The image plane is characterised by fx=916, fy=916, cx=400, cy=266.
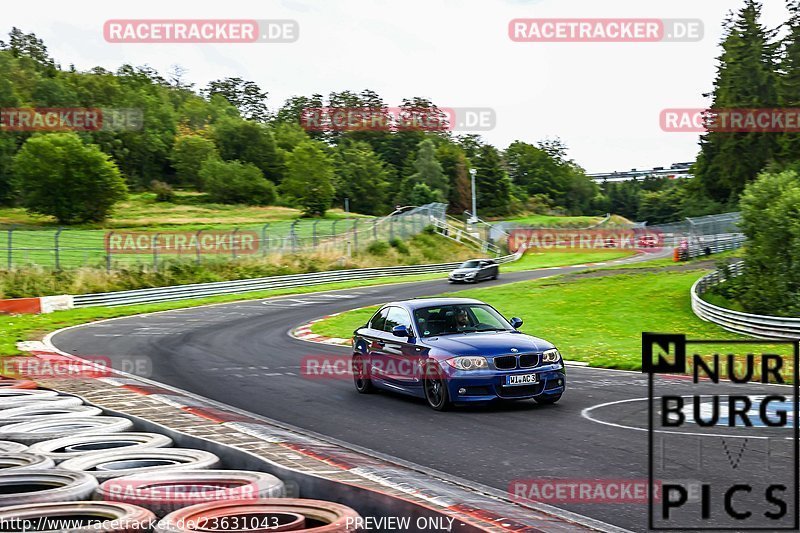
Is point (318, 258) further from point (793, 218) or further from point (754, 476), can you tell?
point (754, 476)

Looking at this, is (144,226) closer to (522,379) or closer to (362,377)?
(362,377)

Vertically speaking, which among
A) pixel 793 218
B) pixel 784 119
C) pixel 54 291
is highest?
pixel 784 119

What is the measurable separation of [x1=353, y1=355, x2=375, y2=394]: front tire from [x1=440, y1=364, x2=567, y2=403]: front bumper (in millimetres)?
2409

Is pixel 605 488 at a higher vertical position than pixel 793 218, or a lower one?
lower

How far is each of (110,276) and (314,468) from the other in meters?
35.8

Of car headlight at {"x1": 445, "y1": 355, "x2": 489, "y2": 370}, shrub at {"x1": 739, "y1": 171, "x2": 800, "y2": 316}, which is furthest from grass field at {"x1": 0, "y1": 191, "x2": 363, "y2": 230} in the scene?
car headlight at {"x1": 445, "y1": 355, "x2": 489, "y2": 370}

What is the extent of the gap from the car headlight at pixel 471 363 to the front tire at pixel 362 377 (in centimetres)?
249

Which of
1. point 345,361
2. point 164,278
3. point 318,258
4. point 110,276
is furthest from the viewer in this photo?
point 318,258

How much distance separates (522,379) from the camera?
11609mm

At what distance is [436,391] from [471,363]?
72 centimetres

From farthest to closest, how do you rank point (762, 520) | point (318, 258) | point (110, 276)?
point (318, 258) < point (110, 276) < point (762, 520)

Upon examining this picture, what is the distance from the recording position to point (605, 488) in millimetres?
7352

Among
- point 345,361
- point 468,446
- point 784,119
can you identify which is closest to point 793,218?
point 345,361

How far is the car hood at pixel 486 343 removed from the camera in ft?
38.6
